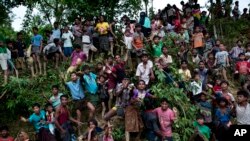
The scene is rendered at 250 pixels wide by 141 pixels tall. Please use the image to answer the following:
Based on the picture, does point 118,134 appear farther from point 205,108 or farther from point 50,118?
point 205,108

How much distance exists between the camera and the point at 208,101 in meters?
11.0

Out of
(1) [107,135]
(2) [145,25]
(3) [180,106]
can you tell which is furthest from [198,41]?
(1) [107,135]

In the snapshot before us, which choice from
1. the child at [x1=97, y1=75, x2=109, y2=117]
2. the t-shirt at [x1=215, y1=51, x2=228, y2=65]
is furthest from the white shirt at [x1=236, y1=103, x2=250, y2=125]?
the t-shirt at [x1=215, y1=51, x2=228, y2=65]

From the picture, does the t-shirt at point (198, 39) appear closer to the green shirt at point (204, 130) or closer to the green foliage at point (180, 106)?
the green foliage at point (180, 106)

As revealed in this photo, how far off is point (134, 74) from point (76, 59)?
170cm

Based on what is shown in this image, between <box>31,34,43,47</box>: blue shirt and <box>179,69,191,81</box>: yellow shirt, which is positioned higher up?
<box>31,34,43,47</box>: blue shirt

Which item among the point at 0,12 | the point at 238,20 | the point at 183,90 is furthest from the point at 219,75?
the point at 0,12

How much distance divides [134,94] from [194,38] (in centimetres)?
531

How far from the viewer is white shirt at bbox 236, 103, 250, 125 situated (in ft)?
30.9

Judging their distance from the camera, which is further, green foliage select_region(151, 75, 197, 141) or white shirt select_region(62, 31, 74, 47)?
white shirt select_region(62, 31, 74, 47)

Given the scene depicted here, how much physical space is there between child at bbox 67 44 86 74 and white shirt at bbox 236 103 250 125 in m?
4.90

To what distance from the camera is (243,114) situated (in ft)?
31.0

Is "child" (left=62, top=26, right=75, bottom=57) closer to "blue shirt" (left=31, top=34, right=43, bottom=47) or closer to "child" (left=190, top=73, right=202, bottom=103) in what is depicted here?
"blue shirt" (left=31, top=34, right=43, bottom=47)

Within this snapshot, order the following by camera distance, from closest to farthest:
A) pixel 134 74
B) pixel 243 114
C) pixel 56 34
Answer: pixel 243 114
pixel 134 74
pixel 56 34
